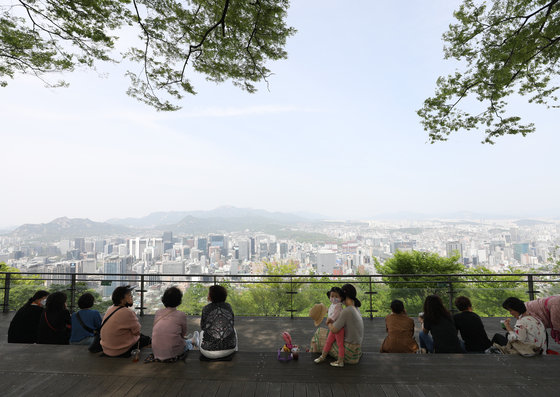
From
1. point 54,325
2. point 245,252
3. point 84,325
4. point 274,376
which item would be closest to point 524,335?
point 274,376

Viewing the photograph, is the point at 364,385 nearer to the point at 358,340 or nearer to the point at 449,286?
the point at 358,340

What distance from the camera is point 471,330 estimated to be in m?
3.23

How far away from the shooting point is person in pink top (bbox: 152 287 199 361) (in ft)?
9.50

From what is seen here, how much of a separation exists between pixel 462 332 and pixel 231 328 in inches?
121

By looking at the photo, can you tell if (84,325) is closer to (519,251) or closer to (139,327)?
(139,327)

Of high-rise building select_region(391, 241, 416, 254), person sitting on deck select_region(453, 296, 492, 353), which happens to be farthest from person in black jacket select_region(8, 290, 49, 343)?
high-rise building select_region(391, 241, 416, 254)

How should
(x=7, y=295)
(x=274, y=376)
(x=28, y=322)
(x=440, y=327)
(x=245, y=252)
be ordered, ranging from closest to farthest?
(x=274, y=376) < (x=440, y=327) < (x=28, y=322) < (x=7, y=295) < (x=245, y=252)

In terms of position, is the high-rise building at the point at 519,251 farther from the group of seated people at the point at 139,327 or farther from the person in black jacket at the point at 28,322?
the person in black jacket at the point at 28,322

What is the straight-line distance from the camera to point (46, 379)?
8.57ft

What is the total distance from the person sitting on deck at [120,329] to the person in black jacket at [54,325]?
0.96 m

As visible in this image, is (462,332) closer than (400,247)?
Yes

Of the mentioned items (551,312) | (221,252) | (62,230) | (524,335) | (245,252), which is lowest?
(221,252)

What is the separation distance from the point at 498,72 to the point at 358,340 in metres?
8.03

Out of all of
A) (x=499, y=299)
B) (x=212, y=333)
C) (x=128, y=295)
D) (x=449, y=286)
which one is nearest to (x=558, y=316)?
(x=449, y=286)
